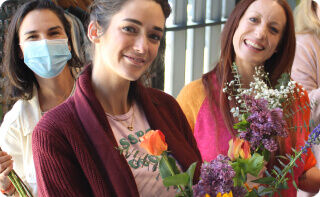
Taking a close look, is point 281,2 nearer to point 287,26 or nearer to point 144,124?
point 287,26

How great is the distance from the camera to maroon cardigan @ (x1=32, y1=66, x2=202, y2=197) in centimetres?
105

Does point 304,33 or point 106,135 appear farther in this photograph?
point 304,33

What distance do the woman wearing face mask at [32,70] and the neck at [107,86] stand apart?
0.56 m

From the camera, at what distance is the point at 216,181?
774 millimetres

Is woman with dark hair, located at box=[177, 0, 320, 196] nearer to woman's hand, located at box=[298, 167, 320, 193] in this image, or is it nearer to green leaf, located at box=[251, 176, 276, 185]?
woman's hand, located at box=[298, 167, 320, 193]

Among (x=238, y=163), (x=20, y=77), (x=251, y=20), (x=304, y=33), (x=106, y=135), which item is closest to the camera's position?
(x=238, y=163)

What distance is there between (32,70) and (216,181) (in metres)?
1.36

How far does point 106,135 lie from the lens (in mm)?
1132

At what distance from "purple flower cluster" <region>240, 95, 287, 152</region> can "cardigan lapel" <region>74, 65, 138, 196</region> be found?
0.38m

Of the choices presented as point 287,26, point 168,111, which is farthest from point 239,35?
point 168,111

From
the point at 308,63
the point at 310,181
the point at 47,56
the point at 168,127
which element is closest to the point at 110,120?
the point at 168,127

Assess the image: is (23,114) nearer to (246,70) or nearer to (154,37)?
(154,37)

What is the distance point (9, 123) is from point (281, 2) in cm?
131

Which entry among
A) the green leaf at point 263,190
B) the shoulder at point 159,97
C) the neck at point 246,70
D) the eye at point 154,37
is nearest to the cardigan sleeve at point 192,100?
the neck at point 246,70
